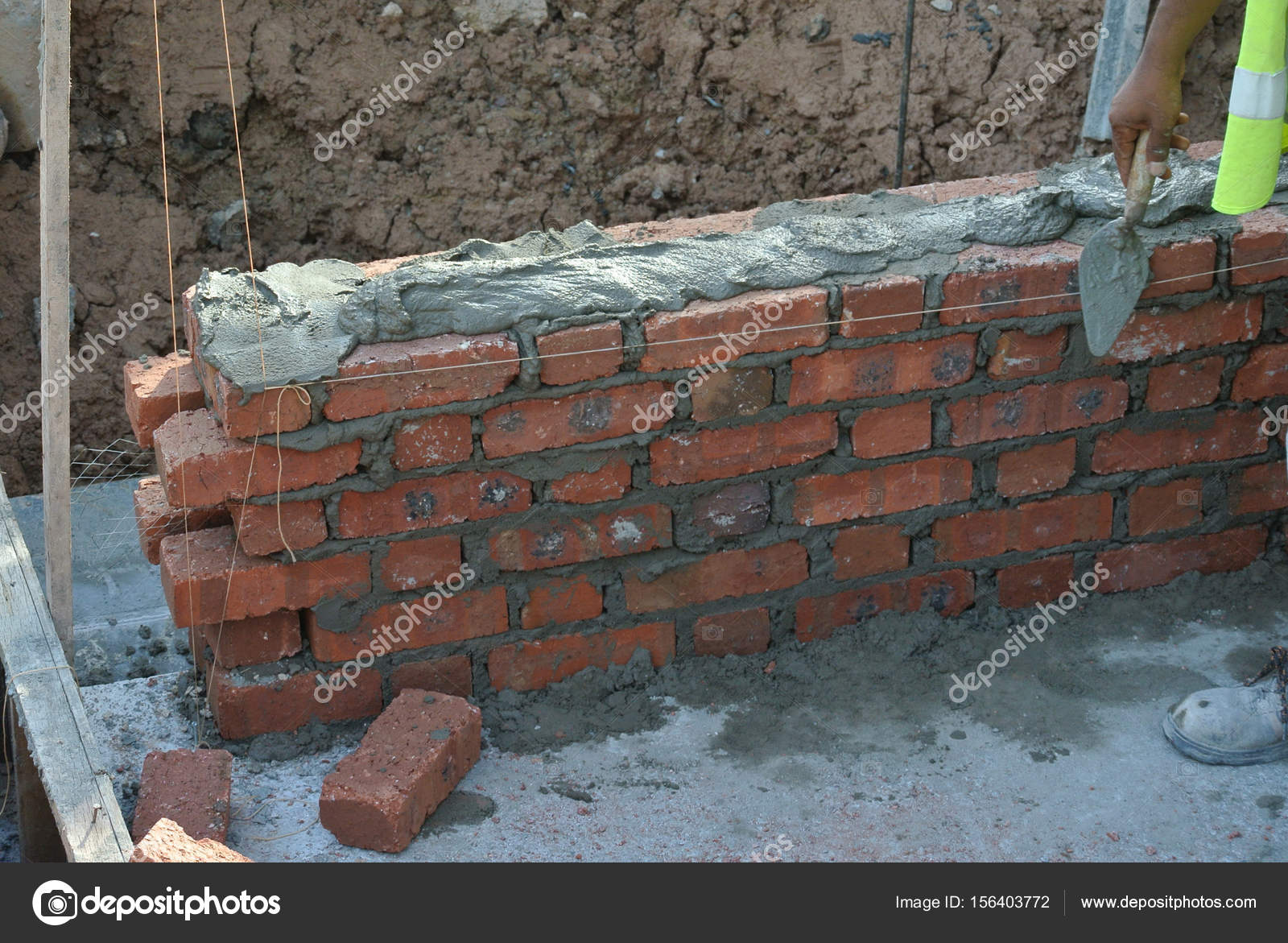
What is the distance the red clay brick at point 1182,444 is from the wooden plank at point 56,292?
2.19m

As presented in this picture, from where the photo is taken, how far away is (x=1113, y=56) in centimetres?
471

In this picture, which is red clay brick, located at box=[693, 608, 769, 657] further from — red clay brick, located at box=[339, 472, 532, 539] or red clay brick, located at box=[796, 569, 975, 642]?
red clay brick, located at box=[339, 472, 532, 539]

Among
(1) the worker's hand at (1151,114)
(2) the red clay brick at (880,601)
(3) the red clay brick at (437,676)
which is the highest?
(1) the worker's hand at (1151,114)

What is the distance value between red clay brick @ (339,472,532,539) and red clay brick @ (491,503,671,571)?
0.24 ft

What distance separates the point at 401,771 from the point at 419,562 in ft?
1.49

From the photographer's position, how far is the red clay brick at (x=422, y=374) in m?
2.38

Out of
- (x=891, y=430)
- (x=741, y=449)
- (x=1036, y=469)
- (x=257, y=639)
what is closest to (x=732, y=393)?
(x=741, y=449)

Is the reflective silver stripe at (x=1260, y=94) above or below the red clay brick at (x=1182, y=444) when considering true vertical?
above

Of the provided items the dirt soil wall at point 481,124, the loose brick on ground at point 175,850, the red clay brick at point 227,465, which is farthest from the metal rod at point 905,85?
the loose brick on ground at point 175,850

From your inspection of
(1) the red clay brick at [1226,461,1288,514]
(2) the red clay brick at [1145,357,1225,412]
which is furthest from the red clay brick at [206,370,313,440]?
(1) the red clay brick at [1226,461,1288,514]

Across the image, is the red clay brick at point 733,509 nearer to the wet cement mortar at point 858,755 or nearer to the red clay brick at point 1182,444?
the wet cement mortar at point 858,755

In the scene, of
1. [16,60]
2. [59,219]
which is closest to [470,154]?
[16,60]

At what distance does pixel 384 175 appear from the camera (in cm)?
507

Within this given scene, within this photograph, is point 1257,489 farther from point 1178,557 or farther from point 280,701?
point 280,701
